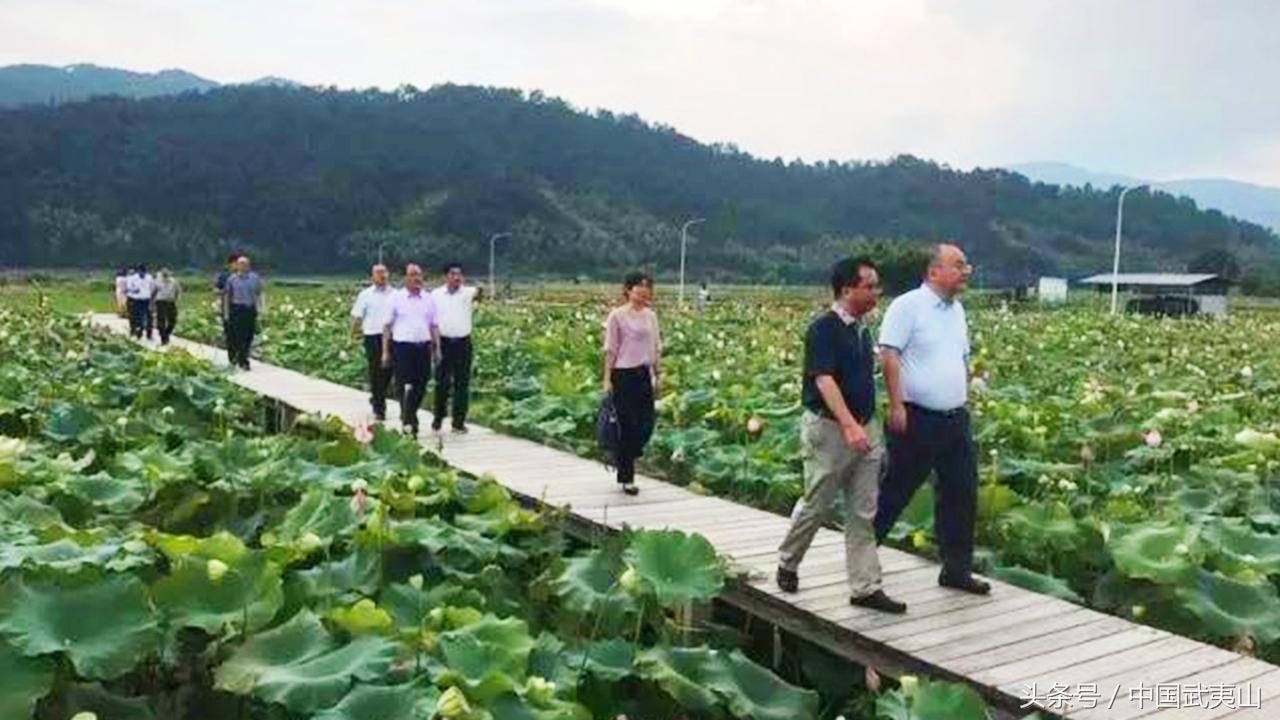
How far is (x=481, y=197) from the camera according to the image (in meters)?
93.6

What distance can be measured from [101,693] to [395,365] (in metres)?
5.09

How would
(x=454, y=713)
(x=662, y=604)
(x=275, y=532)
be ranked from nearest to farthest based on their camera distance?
(x=454, y=713) → (x=662, y=604) → (x=275, y=532)

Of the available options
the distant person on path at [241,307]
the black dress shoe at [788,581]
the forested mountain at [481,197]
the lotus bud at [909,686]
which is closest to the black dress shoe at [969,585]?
the black dress shoe at [788,581]

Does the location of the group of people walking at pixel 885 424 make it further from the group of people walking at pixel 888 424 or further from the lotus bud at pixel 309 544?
the lotus bud at pixel 309 544

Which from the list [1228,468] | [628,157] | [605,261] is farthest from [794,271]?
[1228,468]

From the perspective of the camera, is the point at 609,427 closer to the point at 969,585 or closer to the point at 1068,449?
the point at 969,585

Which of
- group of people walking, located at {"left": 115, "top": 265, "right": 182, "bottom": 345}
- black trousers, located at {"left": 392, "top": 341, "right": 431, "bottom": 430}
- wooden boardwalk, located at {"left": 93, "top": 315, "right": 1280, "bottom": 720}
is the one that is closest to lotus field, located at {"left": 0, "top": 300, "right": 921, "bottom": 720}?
wooden boardwalk, located at {"left": 93, "top": 315, "right": 1280, "bottom": 720}

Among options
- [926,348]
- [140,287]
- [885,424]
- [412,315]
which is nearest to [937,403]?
[926,348]

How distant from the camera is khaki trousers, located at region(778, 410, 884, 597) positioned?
4645mm

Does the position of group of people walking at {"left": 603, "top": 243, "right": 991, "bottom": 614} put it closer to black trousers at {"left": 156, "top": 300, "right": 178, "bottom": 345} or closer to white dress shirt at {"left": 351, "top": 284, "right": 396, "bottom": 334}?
white dress shirt at {"left": 351, "top": 284, "right": 396, "bottom": 334}

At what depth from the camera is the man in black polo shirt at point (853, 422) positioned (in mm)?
4613

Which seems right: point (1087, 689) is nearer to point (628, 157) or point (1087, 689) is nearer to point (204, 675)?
point (204, 675)

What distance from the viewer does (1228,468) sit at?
7.51 m

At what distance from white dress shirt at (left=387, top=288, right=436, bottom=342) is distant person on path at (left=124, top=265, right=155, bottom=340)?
1068 cm
